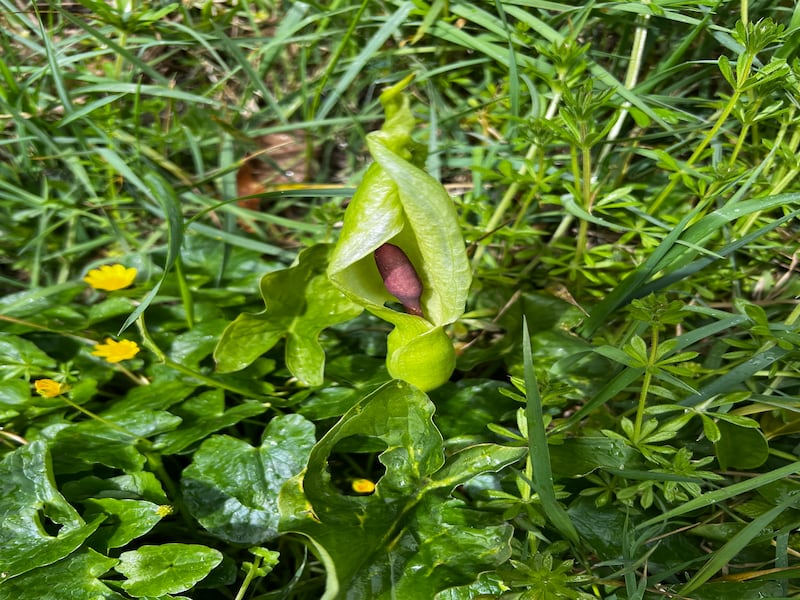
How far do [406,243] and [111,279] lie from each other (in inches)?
29.0

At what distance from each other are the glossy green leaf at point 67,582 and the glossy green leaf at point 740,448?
0.89 m

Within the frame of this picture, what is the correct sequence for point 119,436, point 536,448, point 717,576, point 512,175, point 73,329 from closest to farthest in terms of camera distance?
1. point 536,448
2. point 717,576
3. point 119,436
4. point 512,175
5. point 73,329

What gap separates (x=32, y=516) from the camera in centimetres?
91

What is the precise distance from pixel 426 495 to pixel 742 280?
2.56 ft

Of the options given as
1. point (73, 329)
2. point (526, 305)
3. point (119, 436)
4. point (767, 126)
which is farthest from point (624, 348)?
point (73, 329)

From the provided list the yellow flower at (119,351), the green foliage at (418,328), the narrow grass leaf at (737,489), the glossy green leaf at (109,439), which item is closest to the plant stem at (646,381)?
the green foliage at (418,328)

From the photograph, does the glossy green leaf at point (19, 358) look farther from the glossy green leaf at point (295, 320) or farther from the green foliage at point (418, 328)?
the glossy green leaf at point (295, 320)

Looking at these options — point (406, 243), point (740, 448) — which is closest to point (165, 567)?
point (406, 243)

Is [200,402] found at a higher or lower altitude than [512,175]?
lower

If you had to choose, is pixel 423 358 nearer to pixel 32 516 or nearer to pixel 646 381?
pixel 646 381

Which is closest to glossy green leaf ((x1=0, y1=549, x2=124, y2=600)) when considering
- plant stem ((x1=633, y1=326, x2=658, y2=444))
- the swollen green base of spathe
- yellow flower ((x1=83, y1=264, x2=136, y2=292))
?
the swollen green base of spathe

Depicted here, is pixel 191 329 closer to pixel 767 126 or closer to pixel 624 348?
pixel 624 348

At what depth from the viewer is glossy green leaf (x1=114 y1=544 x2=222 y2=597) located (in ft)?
2.77

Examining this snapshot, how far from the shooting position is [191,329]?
126 centimetres
